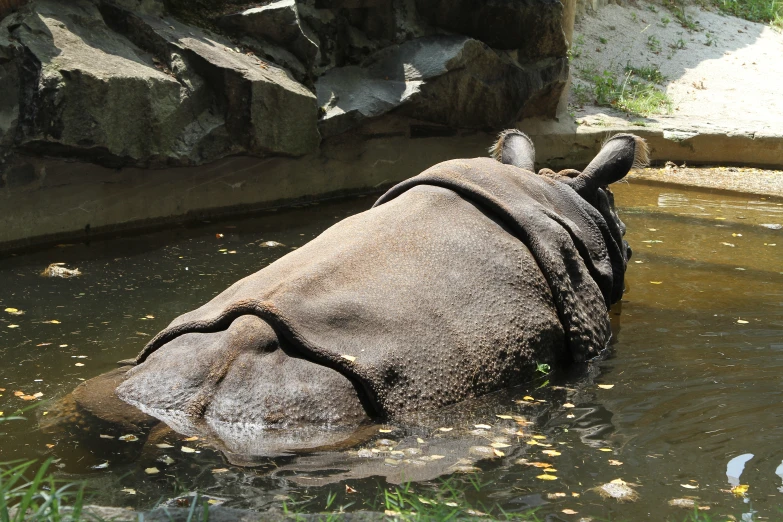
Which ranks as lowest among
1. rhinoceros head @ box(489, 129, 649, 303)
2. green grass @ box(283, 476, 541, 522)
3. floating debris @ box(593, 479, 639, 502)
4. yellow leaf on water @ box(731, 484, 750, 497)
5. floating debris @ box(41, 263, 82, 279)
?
floating debris @ box(41, 263, 82, 279)

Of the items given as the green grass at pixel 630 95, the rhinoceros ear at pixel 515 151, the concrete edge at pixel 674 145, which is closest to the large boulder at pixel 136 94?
the rhinoceros ear at pixel 515 151

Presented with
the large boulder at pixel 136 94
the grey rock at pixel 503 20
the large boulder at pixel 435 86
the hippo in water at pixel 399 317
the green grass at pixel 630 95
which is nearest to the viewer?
the hippo in water at pixel 399 317

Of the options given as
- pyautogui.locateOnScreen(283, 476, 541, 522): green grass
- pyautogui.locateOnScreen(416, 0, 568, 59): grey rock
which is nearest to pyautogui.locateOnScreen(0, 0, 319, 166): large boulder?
pyautogui.locateOnScreen(416, 0, 568, 59): grey rock

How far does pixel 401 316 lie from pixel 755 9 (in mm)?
15739

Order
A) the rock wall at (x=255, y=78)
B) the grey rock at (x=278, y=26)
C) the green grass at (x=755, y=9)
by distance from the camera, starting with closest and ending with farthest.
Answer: the rock wall at (x=255, y=78)
the grey rock at (x=278, y=26)
the green grass at (x=755, y=9)

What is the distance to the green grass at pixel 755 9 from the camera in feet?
56.1

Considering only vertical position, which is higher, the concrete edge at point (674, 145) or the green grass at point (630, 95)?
the green grass at point (630, 95)

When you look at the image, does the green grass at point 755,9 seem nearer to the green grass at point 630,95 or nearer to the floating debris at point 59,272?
the green grass at point 630,95

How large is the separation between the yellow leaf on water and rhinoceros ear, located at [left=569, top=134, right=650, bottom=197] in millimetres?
2271

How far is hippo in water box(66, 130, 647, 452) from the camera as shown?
11.8 ft

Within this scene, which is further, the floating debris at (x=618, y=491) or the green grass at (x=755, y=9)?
the green grass at (x=755, y=9)

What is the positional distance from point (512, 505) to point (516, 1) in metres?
7.74

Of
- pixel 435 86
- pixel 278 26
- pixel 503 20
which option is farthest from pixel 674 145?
pixel 278 26

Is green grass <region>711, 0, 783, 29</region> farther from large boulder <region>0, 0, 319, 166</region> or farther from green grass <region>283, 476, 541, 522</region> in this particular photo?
green grass <region>283, 476, 541, 522</region>
